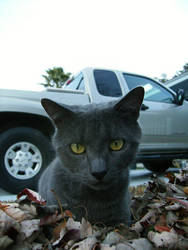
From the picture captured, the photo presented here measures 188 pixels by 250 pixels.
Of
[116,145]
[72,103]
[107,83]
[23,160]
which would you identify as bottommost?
[23,160]

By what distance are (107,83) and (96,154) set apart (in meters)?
2.98

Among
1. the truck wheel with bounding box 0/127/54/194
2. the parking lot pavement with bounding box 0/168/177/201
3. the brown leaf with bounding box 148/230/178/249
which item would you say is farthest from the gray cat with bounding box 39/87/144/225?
the truck wheel with bounding box 0/127/54/194

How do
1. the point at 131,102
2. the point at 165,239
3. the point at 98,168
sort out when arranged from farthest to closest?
the point at 131,102
the point at 98,168
the point at 165,239

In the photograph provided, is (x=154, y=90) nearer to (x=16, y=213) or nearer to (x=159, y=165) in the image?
(x=159, y=165)

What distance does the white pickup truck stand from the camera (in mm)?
3158

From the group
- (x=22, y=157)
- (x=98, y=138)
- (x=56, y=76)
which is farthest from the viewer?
(x=56, y=76)

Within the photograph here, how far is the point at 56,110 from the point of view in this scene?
57.3 inches

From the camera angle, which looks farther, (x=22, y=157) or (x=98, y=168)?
(x=22, y=157)

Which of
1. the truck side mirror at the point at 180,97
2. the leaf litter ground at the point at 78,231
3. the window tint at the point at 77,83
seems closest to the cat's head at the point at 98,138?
the leaf litter ground at the point at 78,231

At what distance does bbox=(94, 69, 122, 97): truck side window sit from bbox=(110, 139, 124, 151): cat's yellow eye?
8.52ft

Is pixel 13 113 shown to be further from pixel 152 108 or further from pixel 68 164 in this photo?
pixel 152 108

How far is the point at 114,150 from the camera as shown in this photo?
4.45 feet

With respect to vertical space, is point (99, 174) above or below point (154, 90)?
below

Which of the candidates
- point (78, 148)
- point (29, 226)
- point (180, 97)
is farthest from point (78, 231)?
point (180, 97)
